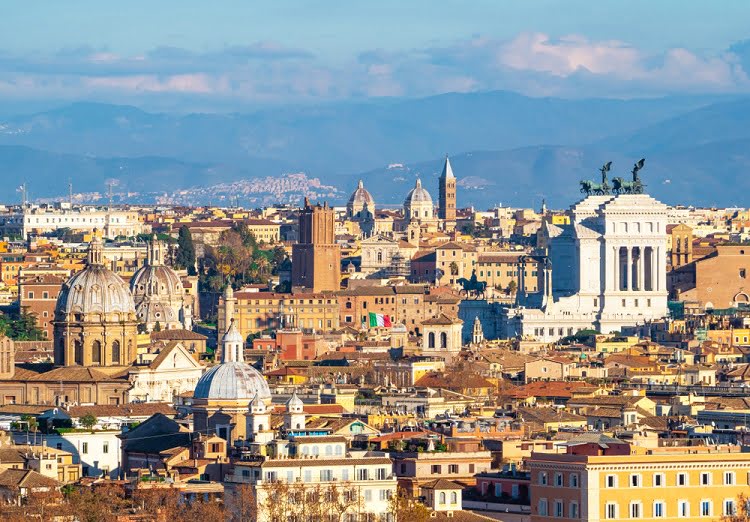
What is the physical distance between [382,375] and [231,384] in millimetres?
20875

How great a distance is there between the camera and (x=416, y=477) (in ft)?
183

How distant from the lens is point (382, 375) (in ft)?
299

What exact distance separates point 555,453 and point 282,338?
6145cm

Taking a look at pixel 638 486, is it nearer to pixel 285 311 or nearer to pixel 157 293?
pixel 157 293

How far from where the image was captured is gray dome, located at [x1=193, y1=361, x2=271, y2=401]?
70375 mm

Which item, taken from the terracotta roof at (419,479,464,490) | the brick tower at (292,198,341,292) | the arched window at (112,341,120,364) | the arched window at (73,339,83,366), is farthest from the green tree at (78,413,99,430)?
the brick tower at (292,198,341,292)

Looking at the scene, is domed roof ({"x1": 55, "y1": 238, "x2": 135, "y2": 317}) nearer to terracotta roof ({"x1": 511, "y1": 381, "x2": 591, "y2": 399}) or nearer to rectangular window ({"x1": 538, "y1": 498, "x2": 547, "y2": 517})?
→ terracotta roof ({"x1": 511, "y1": 381, "x2": 591, "y2": 399})

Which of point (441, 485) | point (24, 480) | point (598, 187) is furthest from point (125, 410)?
point (598, 187)

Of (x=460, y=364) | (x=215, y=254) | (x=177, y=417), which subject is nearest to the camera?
(x=177, y=417)

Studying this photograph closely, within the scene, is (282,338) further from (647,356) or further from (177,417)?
(177,417)

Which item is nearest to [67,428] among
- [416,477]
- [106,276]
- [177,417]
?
[177,417]

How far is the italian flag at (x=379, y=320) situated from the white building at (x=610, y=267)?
17.1ft

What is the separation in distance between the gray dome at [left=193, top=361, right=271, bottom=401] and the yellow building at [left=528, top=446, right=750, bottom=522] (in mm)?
18840

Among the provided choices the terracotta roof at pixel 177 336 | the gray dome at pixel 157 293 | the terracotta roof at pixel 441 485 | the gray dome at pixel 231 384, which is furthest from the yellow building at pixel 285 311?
the terracotta roof at pixel 441 485
